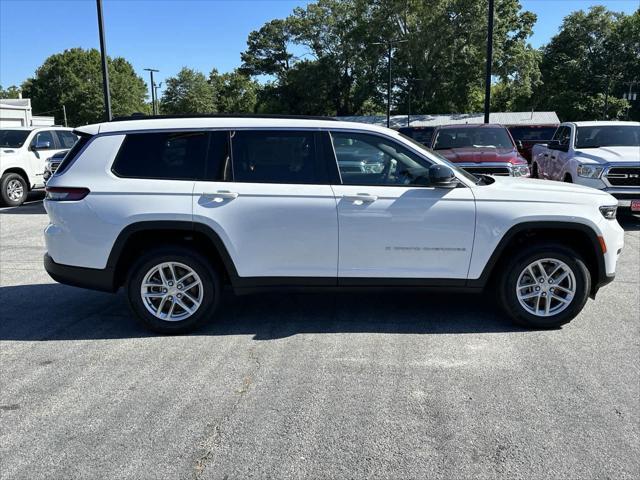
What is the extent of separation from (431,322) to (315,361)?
1.37 metres

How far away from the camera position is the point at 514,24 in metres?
53.2

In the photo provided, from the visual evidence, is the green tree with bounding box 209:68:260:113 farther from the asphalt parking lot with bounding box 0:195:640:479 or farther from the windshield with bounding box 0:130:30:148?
the asphalt parking lot with bounding box 0:195:640:479

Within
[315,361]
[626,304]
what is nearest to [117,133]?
[315,361]

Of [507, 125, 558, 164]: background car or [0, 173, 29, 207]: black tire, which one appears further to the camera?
[507, 125, 558, 164]: background car

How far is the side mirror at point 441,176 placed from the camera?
452 cm

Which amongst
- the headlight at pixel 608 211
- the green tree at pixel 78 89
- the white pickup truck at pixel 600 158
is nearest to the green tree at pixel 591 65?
the green tree at pixel 78 89

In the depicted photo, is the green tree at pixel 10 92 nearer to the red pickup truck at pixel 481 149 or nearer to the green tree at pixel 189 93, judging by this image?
the green tree at pixel 189 93

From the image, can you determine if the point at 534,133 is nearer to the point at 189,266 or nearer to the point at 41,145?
the point at 41,145

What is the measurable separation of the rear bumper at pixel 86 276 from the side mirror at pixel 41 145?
34.0ft

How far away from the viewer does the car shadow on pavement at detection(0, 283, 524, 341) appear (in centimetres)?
486

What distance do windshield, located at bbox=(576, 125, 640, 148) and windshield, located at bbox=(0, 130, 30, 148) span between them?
12.6 metres

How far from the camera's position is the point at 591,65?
6619cm

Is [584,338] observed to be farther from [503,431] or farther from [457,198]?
[503,431]

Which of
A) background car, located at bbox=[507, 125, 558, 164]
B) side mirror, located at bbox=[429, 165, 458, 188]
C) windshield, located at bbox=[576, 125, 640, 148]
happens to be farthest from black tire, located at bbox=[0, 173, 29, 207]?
background car, located at bbox=[507, 125, 558, 164]
